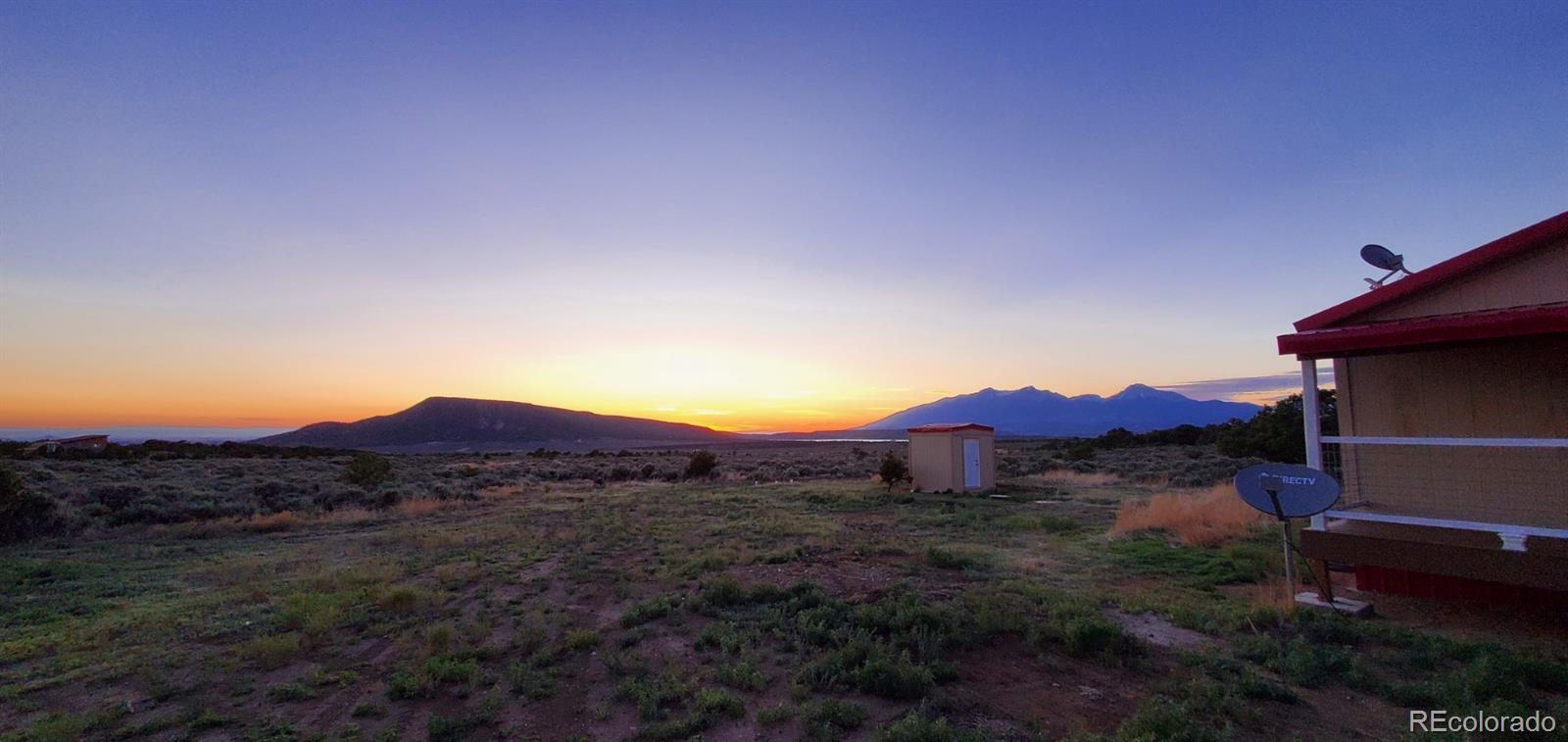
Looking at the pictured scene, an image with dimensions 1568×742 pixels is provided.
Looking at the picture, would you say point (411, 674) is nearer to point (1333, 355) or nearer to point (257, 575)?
point (257, 575)

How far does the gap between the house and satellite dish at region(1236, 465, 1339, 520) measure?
0.29 m

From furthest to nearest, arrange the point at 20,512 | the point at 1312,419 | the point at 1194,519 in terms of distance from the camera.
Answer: the point at 20,512 < the point at 1194,519 < the point at 1312,419

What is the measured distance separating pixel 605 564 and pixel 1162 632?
776cm

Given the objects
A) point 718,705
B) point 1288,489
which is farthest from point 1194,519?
point 718,705

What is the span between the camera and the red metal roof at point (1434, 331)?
19.9 ft

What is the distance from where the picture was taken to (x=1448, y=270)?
7574mm

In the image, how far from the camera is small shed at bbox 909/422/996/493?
22422 mm

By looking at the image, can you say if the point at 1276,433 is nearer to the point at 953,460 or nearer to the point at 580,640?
the point at 953,460

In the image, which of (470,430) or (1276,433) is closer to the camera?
(1276,433)

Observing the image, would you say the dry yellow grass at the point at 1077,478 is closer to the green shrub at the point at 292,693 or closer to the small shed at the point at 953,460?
the small shed at the point at 953,460

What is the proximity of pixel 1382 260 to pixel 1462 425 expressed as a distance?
218cm

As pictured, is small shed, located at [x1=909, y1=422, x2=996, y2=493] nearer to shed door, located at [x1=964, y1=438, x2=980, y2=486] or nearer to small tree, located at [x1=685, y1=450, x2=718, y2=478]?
shed door, located at [x1=964, y1=438, x2=980, y2=486]

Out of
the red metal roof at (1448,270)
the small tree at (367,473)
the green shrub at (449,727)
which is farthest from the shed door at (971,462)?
the small tree at (367,473)

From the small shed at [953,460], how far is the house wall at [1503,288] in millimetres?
14228
